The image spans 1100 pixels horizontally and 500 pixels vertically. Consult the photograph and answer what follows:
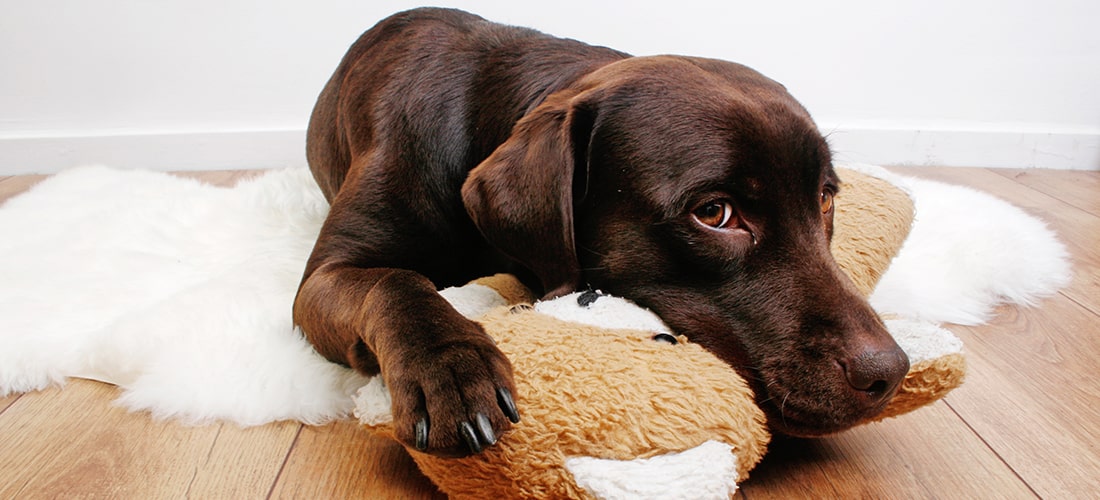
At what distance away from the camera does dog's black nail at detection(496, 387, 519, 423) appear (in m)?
1.05

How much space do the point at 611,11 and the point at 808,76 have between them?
1089mm

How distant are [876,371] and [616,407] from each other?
1.32ft

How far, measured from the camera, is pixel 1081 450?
1.45 m

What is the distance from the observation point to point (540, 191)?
4.53 feet

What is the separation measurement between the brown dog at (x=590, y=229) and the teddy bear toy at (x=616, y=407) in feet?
0.18

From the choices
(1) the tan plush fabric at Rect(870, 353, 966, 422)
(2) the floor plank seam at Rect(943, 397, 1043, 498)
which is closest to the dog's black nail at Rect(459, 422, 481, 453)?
(1) the tan plush fabric at Rect(870, 353, 966, 422)

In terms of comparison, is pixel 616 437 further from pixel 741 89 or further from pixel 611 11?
pixel 611 11

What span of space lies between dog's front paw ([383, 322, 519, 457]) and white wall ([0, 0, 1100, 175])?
2.99 m

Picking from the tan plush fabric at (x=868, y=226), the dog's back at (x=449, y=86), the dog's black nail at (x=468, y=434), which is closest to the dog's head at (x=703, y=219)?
the dog's back at (x=449, y=86)

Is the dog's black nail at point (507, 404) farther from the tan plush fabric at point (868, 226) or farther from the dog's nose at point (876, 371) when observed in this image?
the tan plush fabric at point (868, 226)

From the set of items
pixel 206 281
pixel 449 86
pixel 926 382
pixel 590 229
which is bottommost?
pixel 206 281

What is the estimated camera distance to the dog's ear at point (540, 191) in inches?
54.4

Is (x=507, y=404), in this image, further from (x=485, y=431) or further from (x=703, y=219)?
(x=703, y=219)

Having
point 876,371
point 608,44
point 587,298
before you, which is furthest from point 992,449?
point 608,44
